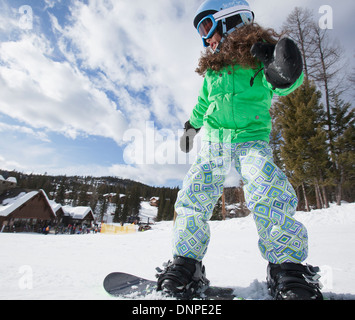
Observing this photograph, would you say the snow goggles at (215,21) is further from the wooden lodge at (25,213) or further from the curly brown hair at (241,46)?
the wooden lodge at (25,213)

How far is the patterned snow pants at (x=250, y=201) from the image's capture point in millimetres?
1143

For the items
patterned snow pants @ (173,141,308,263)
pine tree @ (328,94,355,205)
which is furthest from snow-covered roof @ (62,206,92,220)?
patterned snow pants @ (173,141,308,263)

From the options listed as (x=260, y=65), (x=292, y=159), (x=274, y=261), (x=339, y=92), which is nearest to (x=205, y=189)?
(x=274, y=261)

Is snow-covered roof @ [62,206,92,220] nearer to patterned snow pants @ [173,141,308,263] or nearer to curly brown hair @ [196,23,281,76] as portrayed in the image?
patterned snow pants @ [173,141,308,263]

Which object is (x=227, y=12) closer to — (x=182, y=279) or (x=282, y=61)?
(x=282, y=61)

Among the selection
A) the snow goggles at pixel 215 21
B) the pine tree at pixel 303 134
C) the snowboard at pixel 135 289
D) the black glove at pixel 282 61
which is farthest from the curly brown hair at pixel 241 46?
the pine tree at pixel 303 134

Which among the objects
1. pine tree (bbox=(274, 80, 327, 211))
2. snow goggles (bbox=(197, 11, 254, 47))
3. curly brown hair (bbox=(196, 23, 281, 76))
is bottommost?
curly brown hair (bbox=(196, 23, 281, 76))

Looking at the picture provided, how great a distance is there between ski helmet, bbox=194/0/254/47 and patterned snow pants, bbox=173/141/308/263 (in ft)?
3.43

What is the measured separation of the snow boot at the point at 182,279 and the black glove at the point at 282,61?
1268 mm

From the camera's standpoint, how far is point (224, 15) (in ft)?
5.62

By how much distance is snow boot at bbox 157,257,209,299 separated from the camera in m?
1.13

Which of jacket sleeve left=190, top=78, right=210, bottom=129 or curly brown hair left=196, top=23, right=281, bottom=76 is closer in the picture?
curly brown hair left=196, top=23, right=281, bottom=76

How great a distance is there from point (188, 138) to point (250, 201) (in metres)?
1.10

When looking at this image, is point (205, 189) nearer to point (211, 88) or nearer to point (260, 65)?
point (211, 88)
